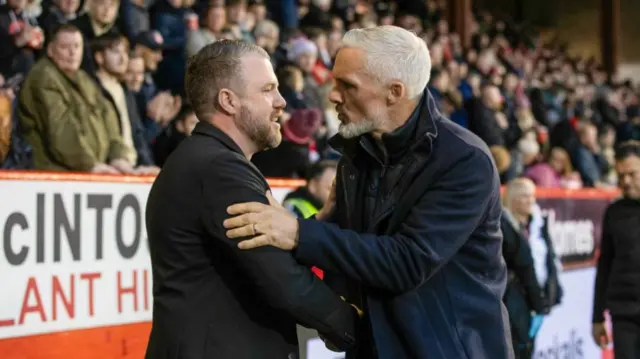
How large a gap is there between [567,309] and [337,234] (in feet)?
22.4

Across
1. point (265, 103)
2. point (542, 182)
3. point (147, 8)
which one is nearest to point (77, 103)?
point (147, 8)

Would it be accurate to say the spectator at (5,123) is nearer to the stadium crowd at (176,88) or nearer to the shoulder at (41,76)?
the stadium crowd at (176,88)

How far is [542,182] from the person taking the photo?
1208cm

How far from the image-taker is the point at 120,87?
290 inches

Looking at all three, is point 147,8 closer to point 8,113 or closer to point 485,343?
point 8,113

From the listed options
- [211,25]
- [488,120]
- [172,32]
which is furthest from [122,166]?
[488,120]

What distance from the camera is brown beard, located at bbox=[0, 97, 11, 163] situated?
20.3 ft

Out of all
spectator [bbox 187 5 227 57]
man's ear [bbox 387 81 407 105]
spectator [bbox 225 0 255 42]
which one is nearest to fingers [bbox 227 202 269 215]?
man's ear [bbox 387 81 407 105]

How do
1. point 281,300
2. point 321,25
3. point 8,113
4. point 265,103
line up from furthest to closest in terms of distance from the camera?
point 321,25
point 8,113
point 265,103
point 281,300

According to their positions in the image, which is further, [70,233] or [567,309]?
[567,309]

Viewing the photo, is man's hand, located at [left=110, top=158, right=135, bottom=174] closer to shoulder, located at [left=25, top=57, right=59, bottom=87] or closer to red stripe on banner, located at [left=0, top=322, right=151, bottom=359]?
shoulder, located at [left=25, top=57, right=59, bottom=87]

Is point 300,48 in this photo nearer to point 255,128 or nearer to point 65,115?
point 65,115

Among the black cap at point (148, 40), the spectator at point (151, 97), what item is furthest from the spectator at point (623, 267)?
the black cap at point (148, 40)

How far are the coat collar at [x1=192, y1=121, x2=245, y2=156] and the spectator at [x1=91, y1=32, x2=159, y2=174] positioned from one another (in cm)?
399
